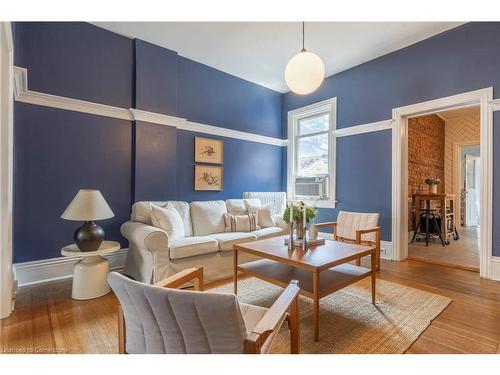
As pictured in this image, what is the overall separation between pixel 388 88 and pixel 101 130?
3.98m

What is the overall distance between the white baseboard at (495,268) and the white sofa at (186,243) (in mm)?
2394

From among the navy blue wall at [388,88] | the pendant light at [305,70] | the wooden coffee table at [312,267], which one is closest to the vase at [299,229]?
the wooden coffee table at [312,267]

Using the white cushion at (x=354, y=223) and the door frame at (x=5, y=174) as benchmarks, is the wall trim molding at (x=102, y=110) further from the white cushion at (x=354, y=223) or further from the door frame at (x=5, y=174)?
the white cushion at (x=354, y=223)

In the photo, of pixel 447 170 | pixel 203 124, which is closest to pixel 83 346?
pixel 203 124

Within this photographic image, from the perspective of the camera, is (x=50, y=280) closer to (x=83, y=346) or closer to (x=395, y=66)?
(x=83, y=346)

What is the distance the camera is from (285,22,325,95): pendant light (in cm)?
233

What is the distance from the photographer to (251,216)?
3.70 meters

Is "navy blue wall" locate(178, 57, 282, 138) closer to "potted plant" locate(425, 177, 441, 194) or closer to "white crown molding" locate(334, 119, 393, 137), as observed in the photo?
"white crown molding" locate(334, 119, 393, 137)

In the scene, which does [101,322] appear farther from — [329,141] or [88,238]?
[329,141]

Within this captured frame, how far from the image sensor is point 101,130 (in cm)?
323

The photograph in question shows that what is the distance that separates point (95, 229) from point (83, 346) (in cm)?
111

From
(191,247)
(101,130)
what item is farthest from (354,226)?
(101,130)

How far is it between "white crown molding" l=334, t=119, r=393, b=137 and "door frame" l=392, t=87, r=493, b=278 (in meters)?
0.13

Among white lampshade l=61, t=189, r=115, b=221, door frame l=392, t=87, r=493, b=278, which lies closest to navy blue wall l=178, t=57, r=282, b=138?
white lampshade l=61, t=189, r=115, b=221
